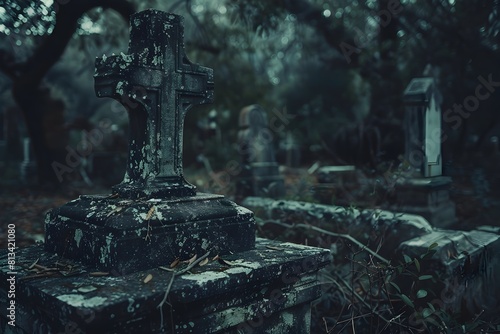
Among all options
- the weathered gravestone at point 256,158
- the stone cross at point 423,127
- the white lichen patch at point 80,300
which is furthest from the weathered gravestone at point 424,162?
the white lichen patch at point 80,300

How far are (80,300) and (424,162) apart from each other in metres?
5.89

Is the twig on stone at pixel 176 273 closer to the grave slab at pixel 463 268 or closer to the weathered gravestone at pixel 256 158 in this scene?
the grave slab at pixel 463 268

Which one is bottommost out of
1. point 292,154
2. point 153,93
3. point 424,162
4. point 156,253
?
point 156,253

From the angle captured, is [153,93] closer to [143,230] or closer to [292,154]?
[143,230]

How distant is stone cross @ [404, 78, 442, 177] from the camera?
21.4ft

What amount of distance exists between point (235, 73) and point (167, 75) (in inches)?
486

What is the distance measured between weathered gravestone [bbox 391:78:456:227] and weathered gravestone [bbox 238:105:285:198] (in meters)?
2.53

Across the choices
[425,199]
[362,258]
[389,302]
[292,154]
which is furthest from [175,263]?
[292,154]

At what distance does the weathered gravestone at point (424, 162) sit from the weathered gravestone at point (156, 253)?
4.31m

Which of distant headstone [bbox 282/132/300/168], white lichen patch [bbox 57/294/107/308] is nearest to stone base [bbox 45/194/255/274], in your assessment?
white lichen patch [bbox 57/294/107/308]

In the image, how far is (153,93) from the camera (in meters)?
2.45

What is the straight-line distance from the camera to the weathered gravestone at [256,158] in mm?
8266

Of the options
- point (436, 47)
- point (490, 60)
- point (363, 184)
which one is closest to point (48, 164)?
point (363, 184)

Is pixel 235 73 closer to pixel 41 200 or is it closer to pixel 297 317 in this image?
pixel 41 200
